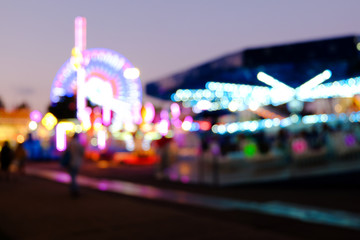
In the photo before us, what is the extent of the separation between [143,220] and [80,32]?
27.3 metres

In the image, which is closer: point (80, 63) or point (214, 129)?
point (214, 129)

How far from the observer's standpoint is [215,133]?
2636 cm

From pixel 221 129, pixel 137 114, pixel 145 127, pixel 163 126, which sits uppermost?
pixel 137 114

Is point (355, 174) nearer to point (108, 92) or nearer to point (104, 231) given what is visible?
point (104, 231)

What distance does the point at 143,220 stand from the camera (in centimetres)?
750

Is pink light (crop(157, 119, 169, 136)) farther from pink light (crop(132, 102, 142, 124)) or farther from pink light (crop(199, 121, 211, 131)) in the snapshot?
pink light (crop(199, 121, 211, 131))

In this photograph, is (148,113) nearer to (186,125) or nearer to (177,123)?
(177,123)

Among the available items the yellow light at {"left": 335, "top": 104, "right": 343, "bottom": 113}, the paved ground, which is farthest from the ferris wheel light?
the paved ground

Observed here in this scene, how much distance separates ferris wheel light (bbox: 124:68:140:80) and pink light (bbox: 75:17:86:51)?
15.2 ft

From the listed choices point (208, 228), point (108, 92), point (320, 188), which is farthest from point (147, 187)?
point (108, 92)

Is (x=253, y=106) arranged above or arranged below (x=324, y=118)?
above

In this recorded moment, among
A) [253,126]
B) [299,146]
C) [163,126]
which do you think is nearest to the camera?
[299,146]

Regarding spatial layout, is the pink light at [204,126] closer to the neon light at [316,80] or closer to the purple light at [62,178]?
the neon light at [316,80]

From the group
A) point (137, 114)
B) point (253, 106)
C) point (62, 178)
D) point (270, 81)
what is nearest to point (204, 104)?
point (253, 106)
